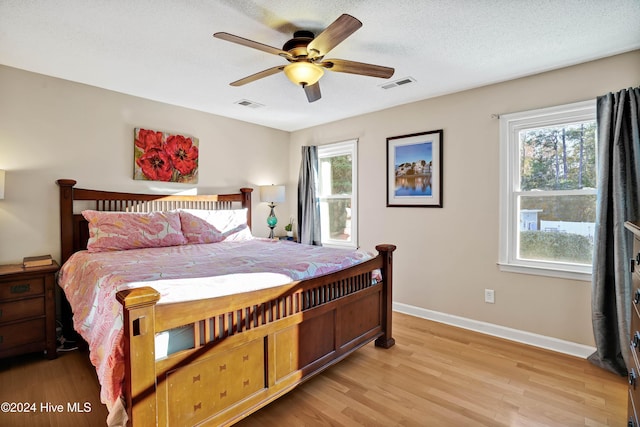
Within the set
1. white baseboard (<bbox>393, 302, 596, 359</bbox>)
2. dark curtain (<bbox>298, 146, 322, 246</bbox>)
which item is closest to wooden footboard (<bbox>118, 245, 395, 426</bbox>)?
white baseboard (<bbox>393, 302, 596, 359</bbox>)

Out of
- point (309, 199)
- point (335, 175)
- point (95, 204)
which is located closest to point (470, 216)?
point (335, 175)

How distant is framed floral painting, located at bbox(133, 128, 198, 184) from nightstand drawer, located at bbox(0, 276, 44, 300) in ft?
4.28

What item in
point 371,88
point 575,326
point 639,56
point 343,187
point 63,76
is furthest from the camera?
point 343,187

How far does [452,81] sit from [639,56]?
1.29 meters

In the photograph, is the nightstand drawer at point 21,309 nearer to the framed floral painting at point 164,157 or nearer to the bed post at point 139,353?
the framed floral painting at point 164,157

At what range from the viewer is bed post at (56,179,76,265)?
291 cm

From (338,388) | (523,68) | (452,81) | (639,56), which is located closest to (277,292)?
(338,388)

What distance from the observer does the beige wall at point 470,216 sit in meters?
2.67

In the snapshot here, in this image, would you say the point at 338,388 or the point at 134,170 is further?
the point at 134,170

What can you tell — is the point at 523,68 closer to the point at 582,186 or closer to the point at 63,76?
the point at 582,186

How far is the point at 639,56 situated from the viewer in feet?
7.82

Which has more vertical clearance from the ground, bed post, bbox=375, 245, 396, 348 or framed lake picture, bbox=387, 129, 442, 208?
framed lake picture, bbox=387, 129, 442, 208

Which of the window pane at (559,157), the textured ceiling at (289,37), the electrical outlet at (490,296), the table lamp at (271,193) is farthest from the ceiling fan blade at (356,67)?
the table lamp at (271,193)

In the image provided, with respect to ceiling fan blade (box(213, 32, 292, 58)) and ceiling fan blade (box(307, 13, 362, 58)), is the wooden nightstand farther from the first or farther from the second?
ceiling fan blade (box(307, 13, 362, 58))
